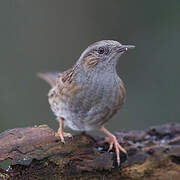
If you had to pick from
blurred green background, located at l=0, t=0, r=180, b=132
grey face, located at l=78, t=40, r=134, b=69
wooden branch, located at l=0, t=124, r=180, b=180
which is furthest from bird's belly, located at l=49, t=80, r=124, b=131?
blurred green background, located at l=0, t=0, r=180, b=132

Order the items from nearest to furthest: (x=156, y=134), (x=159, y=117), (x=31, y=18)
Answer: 1. (x=156, y=134)
2. (x=159, y=117)
3. (x=31, y=18)

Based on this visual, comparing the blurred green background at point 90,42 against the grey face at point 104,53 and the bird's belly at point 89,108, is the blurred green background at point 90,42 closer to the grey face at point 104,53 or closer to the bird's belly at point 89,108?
the bird's belly at point 89,108

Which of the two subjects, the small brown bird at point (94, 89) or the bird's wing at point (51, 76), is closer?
the small brown bird at point (94, 89)

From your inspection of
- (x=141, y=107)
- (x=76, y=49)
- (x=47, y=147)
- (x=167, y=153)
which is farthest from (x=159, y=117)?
(x=47, y=147)

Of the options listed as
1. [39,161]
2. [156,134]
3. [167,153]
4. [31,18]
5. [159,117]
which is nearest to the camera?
[39,161]

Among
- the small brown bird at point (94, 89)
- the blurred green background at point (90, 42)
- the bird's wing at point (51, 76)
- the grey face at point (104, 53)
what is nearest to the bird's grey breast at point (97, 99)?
the small brown bird at point (94, 89)

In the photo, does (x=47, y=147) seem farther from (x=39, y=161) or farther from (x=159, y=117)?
(x=159, y=117)

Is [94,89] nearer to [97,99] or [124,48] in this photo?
[97,99]
